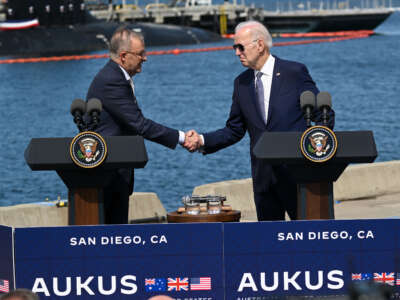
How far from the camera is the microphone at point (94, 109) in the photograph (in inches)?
276

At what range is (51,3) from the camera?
77.6m

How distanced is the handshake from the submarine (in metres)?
70.0

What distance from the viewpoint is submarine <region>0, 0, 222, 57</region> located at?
77.2m

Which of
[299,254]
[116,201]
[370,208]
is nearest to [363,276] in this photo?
[299,254]

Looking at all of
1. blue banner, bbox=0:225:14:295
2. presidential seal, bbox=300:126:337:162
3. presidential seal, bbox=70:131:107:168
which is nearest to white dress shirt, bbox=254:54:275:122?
presidential seal, bbox=300:126:337:162

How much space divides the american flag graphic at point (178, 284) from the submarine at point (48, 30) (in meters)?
71.9

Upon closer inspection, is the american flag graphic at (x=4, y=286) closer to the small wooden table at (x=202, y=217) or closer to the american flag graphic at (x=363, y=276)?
the small wooden table at (x=202, y=217)

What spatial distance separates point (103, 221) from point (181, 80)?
203ft

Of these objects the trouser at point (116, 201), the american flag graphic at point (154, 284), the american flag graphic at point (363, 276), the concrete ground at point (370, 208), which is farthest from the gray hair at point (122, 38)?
the concrete ground at point (370, 208)

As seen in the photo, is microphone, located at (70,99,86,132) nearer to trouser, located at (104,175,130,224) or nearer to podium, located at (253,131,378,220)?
trouser, located at (104,175,130,224)

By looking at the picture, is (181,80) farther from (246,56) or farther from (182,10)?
(246,56)

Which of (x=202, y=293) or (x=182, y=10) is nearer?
(x=202, y=293)

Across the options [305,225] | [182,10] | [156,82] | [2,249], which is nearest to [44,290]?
[2,249]

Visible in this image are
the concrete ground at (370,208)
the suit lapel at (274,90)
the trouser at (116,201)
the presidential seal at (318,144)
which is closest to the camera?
the presidential seal at (318,144)
